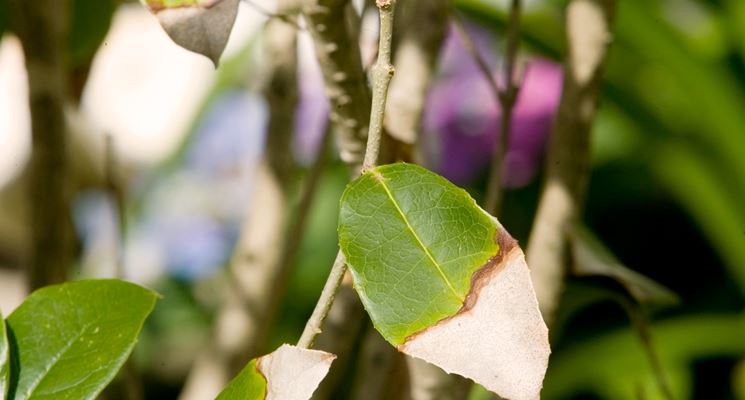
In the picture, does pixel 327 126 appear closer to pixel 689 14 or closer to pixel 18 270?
pixel 18 270

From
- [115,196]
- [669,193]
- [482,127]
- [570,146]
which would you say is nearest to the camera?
[570,146]

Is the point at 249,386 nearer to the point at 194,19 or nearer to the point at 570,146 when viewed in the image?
the point at 194,19

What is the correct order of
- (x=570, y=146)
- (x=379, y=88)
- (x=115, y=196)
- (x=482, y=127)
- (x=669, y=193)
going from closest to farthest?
(x=379, y=88) → (x=570, y=146) → (x=115, y=196) → (x=482, y=127) → (x=669, y=193)

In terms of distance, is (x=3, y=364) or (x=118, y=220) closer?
(x=3, y=364)

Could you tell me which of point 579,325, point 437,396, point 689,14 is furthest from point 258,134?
point 437,396

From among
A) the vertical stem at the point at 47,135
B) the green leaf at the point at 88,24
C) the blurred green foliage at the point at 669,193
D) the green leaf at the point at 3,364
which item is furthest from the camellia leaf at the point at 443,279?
the blurred green foliage at the point at 669,193

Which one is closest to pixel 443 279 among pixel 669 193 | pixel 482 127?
pixel 482 127

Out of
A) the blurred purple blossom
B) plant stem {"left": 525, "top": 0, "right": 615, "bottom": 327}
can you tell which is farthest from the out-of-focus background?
Result: plant stem {"left": 525, "top": 0, "right": 615, "bottom": 327}
